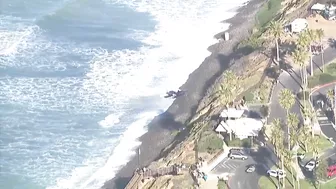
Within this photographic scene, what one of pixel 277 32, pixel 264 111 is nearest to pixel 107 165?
pixel 264 111

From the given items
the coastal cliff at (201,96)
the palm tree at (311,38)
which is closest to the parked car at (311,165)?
the coastal cliff at (201,96)

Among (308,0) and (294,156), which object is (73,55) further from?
(294,156)

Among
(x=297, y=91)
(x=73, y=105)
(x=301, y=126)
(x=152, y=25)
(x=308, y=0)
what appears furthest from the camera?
(x=152, y=25)

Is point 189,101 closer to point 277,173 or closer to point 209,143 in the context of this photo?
point 209,143

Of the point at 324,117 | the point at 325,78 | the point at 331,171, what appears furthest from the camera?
the point at 325,78

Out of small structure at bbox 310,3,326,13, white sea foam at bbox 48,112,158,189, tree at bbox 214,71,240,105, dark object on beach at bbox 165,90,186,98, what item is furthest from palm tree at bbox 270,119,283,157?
small structure at bbox 310,3,326,13

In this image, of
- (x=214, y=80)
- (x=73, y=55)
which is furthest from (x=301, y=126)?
(x=73, y=55)
